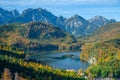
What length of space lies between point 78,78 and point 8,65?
126ft

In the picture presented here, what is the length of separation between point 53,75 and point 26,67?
49.7 feet

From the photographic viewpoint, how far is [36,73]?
567ft

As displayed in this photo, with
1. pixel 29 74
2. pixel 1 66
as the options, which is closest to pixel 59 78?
pixel 29 74

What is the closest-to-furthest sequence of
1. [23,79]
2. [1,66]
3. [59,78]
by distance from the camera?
[23,79] → [1,66] → [59,78]

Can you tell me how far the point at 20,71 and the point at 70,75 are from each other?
30368mm

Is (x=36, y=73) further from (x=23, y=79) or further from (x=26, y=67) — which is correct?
(x=23, y=79)

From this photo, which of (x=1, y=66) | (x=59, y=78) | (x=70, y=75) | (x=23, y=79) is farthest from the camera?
(x=70, y=75)

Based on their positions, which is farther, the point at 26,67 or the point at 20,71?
the point at 26,67

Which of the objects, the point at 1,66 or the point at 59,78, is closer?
the point at 1,66

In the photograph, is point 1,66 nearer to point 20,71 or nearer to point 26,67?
point 20,71

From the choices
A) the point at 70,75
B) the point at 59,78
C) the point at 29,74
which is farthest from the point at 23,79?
the point at 70,75

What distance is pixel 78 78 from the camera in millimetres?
186250

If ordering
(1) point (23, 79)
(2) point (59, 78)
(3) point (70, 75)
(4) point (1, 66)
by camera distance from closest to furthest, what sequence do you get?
1. (1) point (23, 79)
2. (4) point (1, 66)
3. (2) point (59, 78)
4. (3) point (70, 75)

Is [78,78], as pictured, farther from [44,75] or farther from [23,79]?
[23,79]
